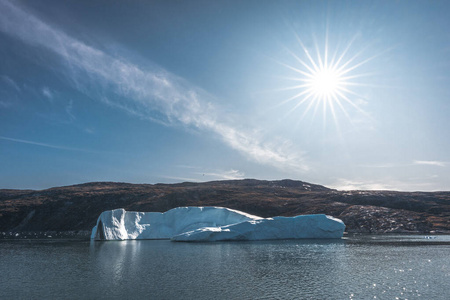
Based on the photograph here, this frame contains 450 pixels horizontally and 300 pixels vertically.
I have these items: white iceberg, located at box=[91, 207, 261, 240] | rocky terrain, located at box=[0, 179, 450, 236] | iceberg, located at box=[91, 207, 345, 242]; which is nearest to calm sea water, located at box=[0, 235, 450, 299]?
iceberg, located at box=[91, 207, 345, 242]

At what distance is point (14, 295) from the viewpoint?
15.9 metres

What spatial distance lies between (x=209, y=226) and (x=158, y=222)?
10995 millimetres

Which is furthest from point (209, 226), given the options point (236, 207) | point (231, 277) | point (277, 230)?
point (236, 207)

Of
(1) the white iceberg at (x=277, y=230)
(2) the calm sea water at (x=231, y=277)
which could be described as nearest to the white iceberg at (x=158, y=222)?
(1) the white iceberg at (x=277, y=230)

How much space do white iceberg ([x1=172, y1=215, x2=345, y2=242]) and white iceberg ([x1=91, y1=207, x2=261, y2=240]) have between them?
376cm

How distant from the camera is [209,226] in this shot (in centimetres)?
5259

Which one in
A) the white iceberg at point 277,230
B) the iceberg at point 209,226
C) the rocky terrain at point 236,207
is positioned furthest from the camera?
the rocky terrain at point 236,207

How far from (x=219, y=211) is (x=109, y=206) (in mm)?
50647

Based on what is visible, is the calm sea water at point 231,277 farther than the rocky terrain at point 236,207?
No

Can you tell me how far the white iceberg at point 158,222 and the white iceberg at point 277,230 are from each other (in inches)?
148

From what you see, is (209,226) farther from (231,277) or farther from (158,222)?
(231,277)

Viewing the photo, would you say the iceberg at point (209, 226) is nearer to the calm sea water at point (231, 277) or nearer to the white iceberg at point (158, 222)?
the white iceberg at point (158, 222)

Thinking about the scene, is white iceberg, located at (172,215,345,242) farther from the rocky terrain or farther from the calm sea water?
the rocky terrain

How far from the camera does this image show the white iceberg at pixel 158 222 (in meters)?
52.1
